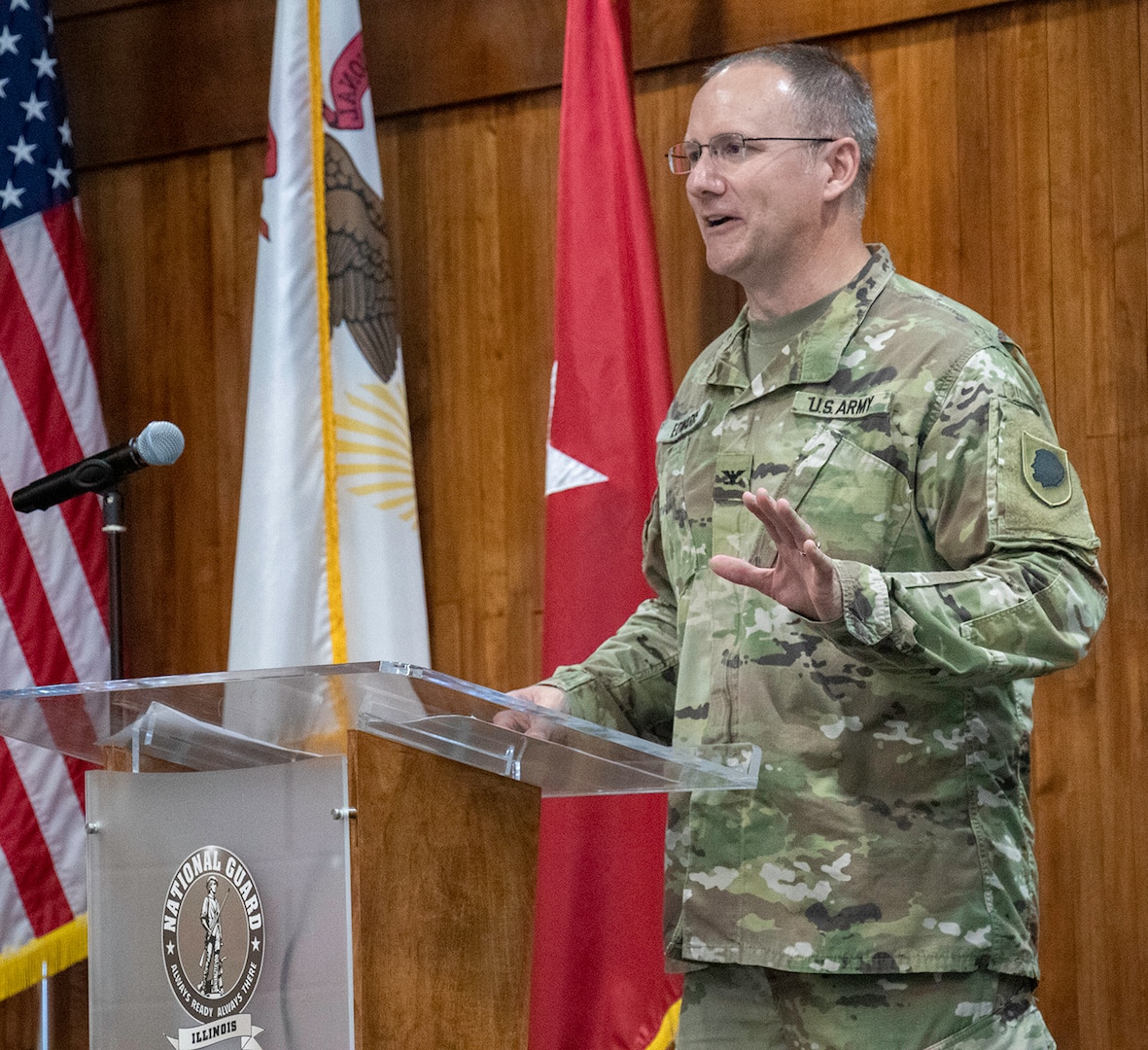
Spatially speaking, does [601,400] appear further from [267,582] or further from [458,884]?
[458,884]

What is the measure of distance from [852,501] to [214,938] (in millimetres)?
802

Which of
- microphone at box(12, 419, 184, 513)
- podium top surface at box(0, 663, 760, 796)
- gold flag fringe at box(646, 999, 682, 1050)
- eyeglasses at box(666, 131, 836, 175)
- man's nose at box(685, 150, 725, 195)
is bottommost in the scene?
gold flag fringe at box(646, 999, 682, 1050)

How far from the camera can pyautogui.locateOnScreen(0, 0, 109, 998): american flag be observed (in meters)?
2.92

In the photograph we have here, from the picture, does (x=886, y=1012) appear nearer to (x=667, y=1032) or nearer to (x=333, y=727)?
(x=333, y=727)

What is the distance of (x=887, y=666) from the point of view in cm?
150

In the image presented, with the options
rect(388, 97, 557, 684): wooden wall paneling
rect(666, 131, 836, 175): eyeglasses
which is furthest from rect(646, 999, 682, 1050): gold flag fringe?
rect(666, 131, 836, 175): eyeglasses

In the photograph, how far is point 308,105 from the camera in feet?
9.49

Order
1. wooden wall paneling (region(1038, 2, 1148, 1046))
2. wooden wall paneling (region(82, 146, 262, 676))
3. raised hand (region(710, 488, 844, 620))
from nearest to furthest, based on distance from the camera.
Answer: raised hand (region(710, 488, 844, 620)) → wooden wall paneling (region(1038, 2, 1148, 1046)) → wooden wall paneling (region(82, 146, 262, 676))

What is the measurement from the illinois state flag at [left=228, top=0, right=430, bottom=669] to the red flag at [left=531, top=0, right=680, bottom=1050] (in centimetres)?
36

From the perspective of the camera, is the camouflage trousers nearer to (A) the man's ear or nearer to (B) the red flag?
(B) the red flag

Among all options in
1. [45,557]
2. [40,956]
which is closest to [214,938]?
[40,956]

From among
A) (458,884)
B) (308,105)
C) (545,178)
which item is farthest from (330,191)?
(458,884)

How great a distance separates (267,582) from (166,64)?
1.22 meters

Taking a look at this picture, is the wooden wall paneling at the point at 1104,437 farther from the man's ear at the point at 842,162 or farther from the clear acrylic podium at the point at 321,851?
the clear acrylic podium at the point at 321,851
